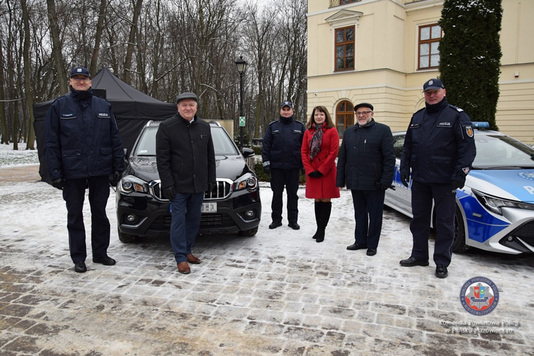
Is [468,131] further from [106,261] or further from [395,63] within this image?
[395,63]

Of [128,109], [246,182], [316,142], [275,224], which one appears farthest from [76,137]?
[128,109]

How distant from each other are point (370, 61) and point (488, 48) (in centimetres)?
1109

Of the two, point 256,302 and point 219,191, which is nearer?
point 256,302

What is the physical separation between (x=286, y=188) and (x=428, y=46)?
64.7 feet

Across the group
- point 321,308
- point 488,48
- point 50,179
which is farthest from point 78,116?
point 488,48

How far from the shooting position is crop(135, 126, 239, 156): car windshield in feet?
19.5

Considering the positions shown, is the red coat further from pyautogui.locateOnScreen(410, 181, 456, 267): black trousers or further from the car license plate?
the car license plate

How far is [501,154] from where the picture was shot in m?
5.48

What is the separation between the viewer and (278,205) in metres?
6.41

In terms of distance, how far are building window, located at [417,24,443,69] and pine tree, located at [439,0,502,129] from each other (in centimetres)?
1121

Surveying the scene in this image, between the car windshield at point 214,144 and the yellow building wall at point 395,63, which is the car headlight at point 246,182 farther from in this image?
the yellow building wall at point 395,63

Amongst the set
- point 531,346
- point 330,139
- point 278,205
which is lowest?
point 531,346

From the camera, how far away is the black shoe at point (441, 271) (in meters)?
4.21

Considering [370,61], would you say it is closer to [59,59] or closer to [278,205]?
[59,59]
